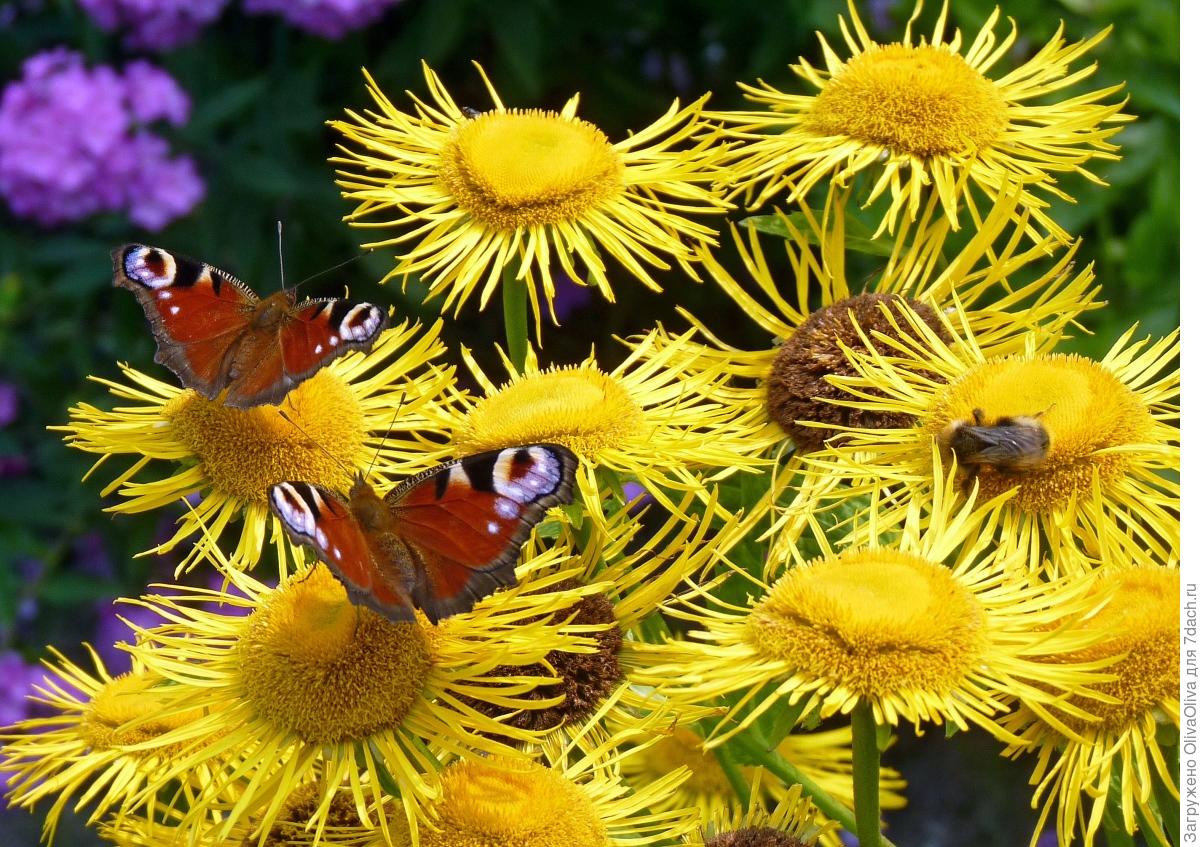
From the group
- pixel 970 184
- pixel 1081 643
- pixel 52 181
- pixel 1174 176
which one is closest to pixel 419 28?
pixel 52 181

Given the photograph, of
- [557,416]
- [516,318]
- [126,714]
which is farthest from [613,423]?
[126,714]

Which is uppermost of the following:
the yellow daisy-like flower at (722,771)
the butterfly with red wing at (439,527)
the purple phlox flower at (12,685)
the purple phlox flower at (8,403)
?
the butterfly with red wing at (439,527)

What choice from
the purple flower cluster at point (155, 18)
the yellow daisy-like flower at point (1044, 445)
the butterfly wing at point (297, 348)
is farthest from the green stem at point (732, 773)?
the purple flower cluster at point (155, 18)

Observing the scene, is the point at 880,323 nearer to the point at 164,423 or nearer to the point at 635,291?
the point at 164,423

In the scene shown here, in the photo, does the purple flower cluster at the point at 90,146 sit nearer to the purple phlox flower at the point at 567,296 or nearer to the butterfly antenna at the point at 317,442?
the purple phlox flower at the point at 567,296

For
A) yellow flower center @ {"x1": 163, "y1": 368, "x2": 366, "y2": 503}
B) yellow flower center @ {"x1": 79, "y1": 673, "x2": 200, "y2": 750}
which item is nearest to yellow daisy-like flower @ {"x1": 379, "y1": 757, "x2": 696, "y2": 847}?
yellow flower center @ {"x1": 79, "y1": 673, "x2": 200, "y2": 750}

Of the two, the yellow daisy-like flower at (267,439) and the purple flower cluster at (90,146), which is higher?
the yellow daisy-like flower at (267,439)
